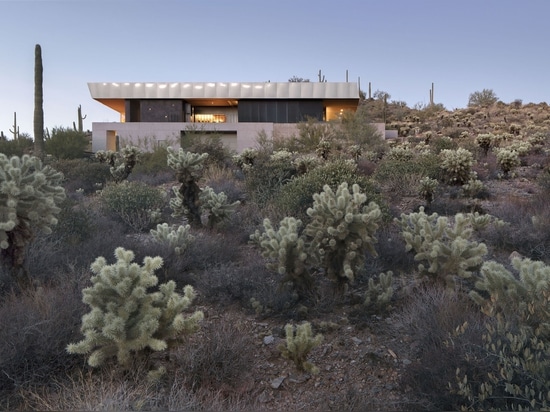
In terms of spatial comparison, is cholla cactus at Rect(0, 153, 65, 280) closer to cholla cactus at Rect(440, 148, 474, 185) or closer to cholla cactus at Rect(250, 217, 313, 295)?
cholla cactus at Rect(250, 217, 313, 295)

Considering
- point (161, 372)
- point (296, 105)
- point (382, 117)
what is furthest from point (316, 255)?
point (382, 117)

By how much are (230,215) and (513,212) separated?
17.4 feet

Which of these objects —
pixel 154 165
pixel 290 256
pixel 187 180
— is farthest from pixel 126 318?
pixel 154 165

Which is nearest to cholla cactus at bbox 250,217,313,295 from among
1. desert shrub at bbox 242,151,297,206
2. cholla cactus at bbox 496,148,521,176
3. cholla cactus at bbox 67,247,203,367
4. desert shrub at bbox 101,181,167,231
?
cholla cactus at bbox 67,247,203,367

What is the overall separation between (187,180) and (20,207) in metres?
3.75

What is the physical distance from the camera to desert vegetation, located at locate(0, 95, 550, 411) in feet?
11.6

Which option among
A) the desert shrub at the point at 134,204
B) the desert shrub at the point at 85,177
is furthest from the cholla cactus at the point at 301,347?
the desert shrub at the point at 85,177

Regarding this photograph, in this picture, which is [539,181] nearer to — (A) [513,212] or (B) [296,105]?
(A) [513,212]

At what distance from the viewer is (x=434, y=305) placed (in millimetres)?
4680

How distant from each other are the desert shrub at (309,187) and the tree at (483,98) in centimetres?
4243

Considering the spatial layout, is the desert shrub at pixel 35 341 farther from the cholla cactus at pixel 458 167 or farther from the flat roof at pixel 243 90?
the flat roof at pixel 243 90

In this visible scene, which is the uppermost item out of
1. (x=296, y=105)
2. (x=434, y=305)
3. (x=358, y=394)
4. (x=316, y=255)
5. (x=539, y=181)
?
(x=296, y=105)

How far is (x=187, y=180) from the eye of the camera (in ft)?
28.5

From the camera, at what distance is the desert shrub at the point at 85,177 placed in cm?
1548
